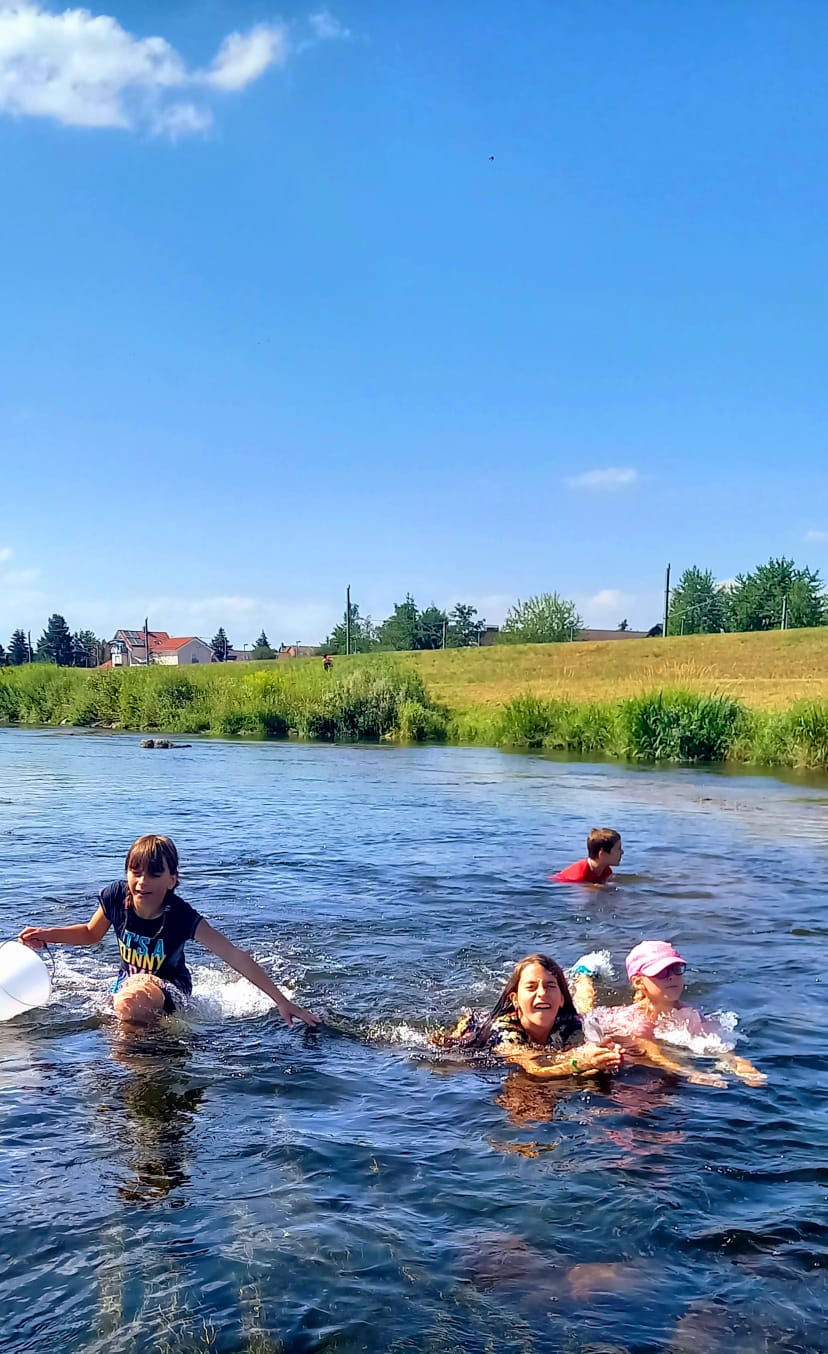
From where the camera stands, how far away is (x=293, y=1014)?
6934mm

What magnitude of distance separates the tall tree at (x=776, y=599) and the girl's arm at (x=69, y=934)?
10350 centimetres

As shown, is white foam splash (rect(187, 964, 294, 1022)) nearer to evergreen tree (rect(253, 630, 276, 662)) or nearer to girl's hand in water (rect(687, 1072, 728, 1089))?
girl's hand in water (rect(687, 1072, 728, 1089))

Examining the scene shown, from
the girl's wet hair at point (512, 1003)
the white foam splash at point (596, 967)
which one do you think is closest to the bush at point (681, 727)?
the white foam splash at point (596, 967)

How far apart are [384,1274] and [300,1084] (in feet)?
6.80

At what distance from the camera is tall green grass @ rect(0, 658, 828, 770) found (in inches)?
1270

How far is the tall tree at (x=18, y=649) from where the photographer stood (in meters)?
149

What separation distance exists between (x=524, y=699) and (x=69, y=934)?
34.0 m

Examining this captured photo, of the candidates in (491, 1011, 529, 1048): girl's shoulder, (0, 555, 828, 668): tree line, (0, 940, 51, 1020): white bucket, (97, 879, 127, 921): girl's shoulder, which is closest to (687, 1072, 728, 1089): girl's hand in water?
(491, 1011, 529, 1048): girl's shoulder

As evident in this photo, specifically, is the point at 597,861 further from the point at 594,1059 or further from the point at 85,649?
the point at 85,649

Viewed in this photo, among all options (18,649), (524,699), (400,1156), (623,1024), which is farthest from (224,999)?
(18,649)

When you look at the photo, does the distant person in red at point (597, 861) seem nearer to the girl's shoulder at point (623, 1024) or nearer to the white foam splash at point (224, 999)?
the white foam splash at point (224, 999)

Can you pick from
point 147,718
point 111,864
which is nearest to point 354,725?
point 147,718

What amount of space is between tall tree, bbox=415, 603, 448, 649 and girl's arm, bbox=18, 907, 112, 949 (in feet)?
377

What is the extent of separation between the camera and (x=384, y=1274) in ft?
14.0
